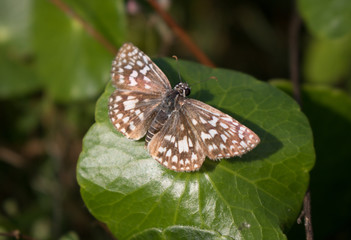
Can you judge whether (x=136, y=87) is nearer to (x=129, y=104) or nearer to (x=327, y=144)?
(x=129, y=104)

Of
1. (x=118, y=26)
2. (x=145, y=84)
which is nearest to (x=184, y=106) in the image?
(x=145, y=84)

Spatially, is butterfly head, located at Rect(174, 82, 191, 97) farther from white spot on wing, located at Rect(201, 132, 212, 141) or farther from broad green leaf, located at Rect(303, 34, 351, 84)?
broad green leaf, located at Rect(303, 34, 351, 84)

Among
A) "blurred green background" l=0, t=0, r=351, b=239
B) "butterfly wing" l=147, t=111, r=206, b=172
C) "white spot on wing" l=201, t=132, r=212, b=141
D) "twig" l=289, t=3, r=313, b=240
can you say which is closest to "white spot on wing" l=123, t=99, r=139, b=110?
"butterfly wing" l=147, t=111, r=206, b=172

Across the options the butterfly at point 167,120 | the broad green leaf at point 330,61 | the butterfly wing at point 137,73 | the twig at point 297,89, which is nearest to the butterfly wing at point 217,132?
the butterfly at point 167,120

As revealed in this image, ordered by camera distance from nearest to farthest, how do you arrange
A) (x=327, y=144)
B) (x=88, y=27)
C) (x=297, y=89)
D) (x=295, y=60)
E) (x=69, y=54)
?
1. (x=297, y=89)
2. (x=327, y=144)
3. (x=295, y=60)
4. (x=88, y=27)
5. (x=69, y=54)

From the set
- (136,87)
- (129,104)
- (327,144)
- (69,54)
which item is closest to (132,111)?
(129,104)

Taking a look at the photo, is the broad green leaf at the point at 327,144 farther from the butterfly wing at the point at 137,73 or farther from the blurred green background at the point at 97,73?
the butterfly wing at the point at 137,73

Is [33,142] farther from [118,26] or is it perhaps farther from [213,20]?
[213,20]
